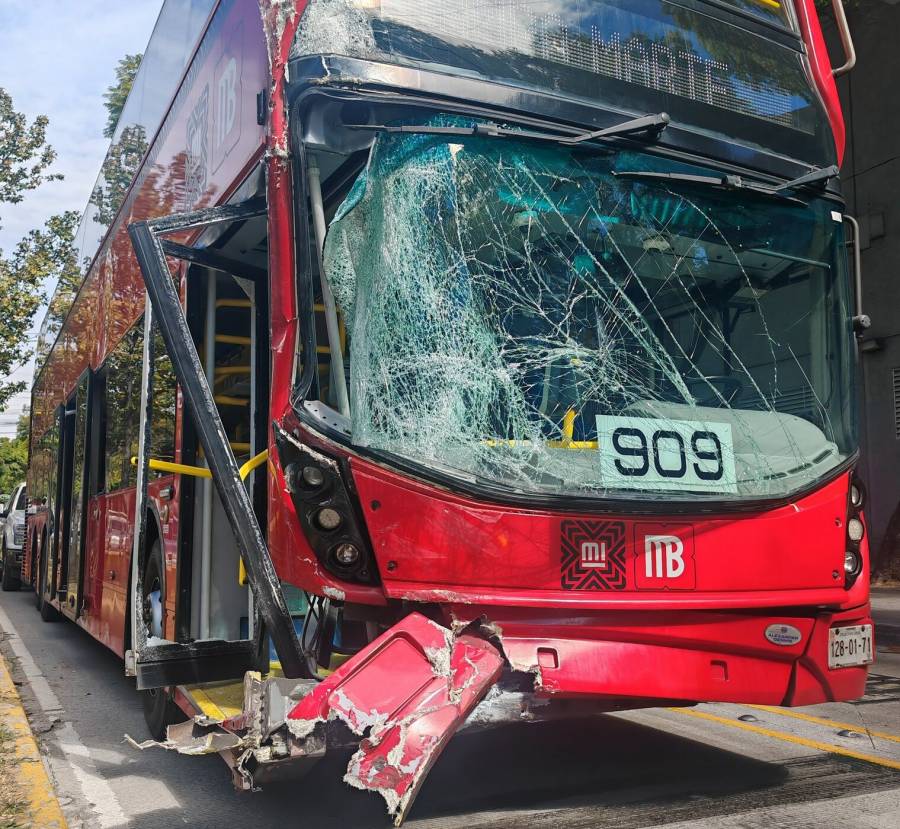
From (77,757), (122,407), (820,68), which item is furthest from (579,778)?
(122,407)

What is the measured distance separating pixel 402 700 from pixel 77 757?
326 centimetres

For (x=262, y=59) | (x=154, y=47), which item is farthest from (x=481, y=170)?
(x=154, y=47)

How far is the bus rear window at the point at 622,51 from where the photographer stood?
393 centimetres

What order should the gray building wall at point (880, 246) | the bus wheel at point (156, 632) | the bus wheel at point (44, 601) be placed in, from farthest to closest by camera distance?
the gray building wall at point (880, 246)
the bus wheel at point (44, 601)
the bus wheel at point (156, 632)

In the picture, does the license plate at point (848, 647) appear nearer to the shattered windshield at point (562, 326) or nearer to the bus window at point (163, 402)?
the shattered windshield at point (562, 326)

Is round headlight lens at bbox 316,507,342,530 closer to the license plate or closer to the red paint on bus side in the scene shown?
the license plate

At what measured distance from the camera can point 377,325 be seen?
3.80 meters

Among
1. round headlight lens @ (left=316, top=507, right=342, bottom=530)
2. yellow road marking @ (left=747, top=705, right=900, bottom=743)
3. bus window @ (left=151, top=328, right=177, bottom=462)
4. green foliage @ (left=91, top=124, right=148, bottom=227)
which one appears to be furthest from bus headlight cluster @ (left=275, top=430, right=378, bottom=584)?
green foliage @ (left=91, top=124, right=148, bottom=227)

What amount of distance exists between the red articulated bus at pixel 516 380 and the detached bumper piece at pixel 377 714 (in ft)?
0.03

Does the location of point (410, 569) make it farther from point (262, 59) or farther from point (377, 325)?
point (262, 59)

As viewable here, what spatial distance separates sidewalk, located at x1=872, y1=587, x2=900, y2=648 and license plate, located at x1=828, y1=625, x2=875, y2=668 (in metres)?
6.37

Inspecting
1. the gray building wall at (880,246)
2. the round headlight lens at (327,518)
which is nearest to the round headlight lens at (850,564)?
the round headlight lens at (327,518)

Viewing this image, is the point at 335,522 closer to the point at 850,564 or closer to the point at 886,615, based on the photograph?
the point at 850,564

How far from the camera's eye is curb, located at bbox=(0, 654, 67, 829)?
432cm
